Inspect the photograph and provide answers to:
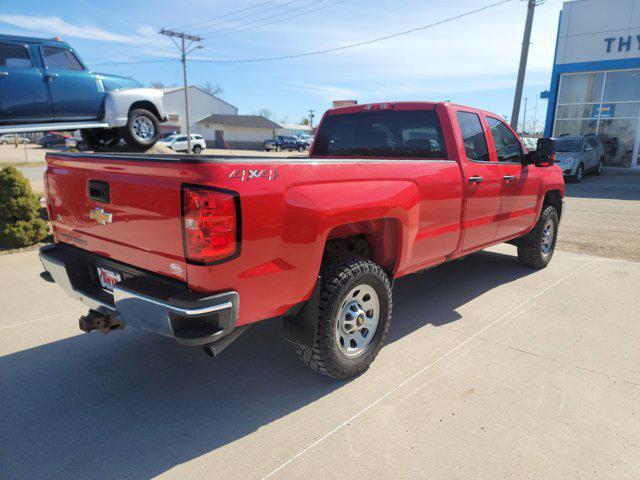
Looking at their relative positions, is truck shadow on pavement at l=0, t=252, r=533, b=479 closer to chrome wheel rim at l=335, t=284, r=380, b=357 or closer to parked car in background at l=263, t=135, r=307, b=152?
chrome wheel rim at l=335, t=284, r=380, b=357

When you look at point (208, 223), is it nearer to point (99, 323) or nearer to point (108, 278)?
point (108, 278)

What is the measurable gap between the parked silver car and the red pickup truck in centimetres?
1469

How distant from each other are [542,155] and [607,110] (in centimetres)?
2092

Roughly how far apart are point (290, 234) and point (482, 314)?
2.67 meters

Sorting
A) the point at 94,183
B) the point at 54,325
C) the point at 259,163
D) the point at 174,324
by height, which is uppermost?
the point at 259,163

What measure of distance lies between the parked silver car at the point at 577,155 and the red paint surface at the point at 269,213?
609 inches

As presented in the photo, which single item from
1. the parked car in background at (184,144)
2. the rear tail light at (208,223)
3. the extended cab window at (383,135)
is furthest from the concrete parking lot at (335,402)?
the parked car in background at (184,144)

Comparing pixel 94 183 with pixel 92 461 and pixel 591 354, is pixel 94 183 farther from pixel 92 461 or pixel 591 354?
pixel 591 354

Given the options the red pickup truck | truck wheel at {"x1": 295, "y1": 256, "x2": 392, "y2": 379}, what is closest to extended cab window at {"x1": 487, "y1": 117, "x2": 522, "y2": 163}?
the red pickup truck

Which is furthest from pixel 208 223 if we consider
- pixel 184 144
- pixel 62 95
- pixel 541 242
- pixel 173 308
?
pixel 184 144

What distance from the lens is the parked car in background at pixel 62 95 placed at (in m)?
7.45

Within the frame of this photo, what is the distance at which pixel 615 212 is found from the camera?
10930 millimetres

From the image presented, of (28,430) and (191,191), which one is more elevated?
(191,191)

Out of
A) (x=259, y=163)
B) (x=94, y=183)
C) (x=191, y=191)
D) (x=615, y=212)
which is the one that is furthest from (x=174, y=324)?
(x=615, y=212)
